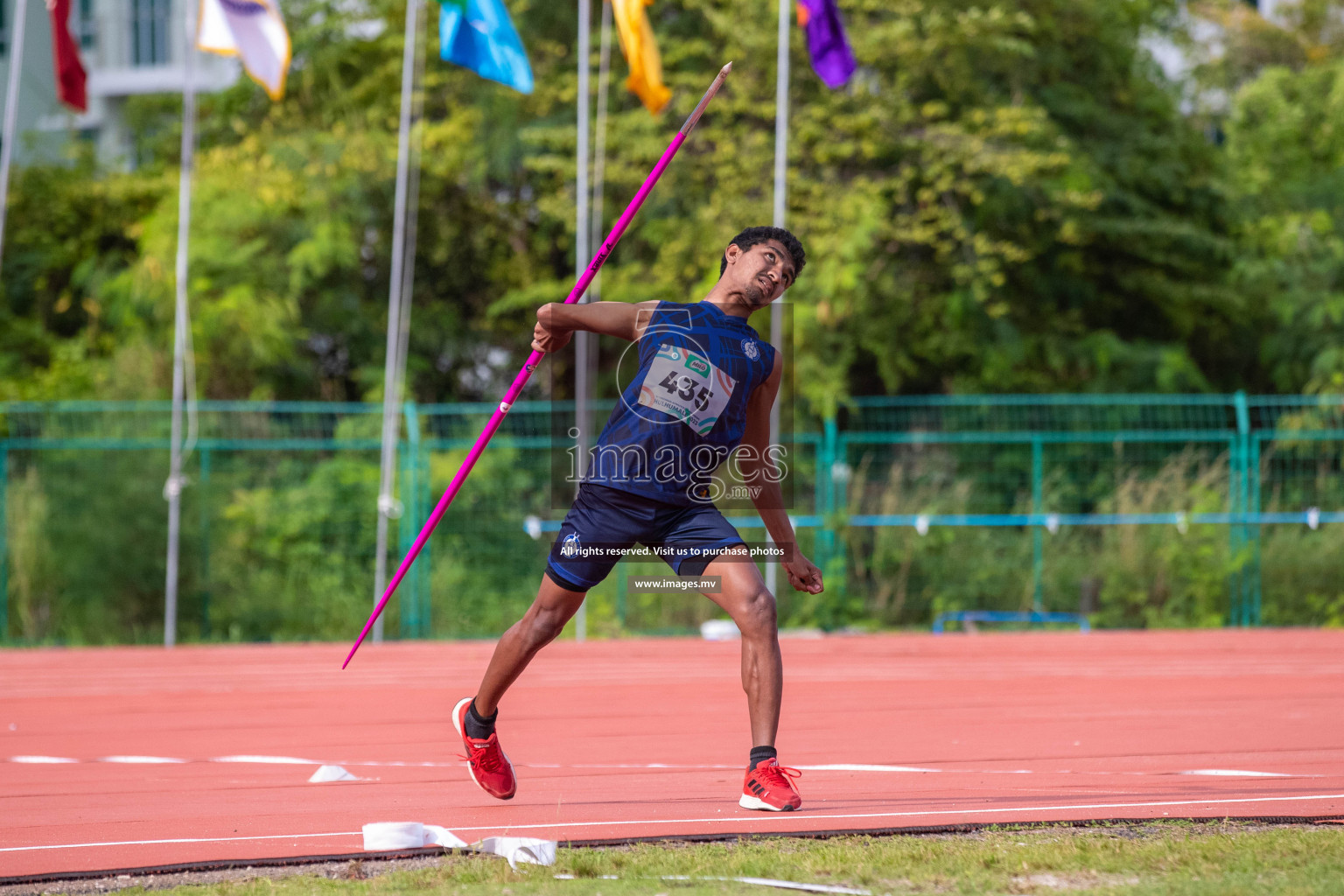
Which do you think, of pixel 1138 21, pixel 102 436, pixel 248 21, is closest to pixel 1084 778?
pixel 248 21

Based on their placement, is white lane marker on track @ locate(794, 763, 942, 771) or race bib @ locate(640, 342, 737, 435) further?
white lane marker on track @ locate(794, 763, 942, 771)

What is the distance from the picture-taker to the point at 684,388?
4949 mm

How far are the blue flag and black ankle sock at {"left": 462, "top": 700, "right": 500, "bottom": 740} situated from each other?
26.5ft

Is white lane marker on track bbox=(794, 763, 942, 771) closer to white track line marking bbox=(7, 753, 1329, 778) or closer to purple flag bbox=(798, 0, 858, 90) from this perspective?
white track line marking bbox=(7, 753, 1329, 778)

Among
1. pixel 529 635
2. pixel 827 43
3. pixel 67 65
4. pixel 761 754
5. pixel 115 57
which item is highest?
pixel 115 57

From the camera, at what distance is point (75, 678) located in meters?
11.4

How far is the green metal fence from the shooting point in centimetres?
1475

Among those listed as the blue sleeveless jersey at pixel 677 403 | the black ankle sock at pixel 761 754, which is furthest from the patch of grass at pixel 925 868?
the blue sleeveless jersey at pixel 677 403

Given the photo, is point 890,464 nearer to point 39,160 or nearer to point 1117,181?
point 1117,181

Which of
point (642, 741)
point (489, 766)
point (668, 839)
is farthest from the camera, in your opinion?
point (642, 741)

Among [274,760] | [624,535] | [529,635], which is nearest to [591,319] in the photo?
[624,535]

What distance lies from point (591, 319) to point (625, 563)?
10258 millimetres

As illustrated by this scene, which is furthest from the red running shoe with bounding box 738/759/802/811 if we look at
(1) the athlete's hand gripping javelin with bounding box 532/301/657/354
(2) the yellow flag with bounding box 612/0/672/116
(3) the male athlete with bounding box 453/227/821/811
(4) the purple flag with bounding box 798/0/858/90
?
(4) the purple flag with bounding box 798/0/858/90

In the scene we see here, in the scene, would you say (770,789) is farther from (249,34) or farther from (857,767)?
(249,34)
